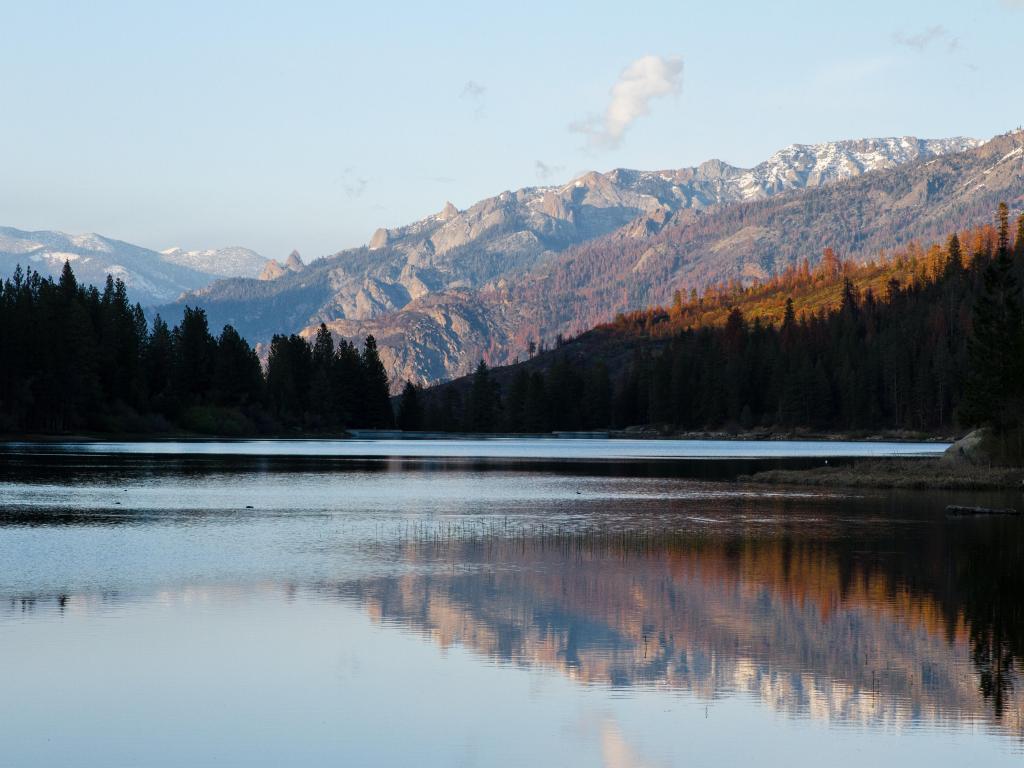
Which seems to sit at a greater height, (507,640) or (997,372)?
(997,372)

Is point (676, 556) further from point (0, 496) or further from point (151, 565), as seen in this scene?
point (0, 496)

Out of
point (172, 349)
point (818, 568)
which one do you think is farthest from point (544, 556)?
point (172, 349)

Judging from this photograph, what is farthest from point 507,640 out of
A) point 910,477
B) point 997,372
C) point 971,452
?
point 997,372

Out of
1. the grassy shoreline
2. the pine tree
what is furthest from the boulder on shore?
the pine tree

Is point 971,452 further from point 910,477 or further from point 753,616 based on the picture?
point 753,616

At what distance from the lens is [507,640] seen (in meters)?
26.9

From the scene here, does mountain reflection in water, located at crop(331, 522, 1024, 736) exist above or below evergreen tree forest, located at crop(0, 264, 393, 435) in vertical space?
below

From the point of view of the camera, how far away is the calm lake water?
1916cm

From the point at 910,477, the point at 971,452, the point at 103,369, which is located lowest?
the point at 910,477

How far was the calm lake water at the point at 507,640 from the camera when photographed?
19156 mm

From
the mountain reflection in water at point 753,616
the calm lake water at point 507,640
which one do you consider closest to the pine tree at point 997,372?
the calm lake water at point 507,640

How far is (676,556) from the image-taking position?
42031mm

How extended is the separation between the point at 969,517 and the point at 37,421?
128093mm

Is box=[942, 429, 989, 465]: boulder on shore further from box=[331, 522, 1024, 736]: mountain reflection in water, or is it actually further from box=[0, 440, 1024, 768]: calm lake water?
box=[331, 522, 1024, 736]: mountain reflection in water
